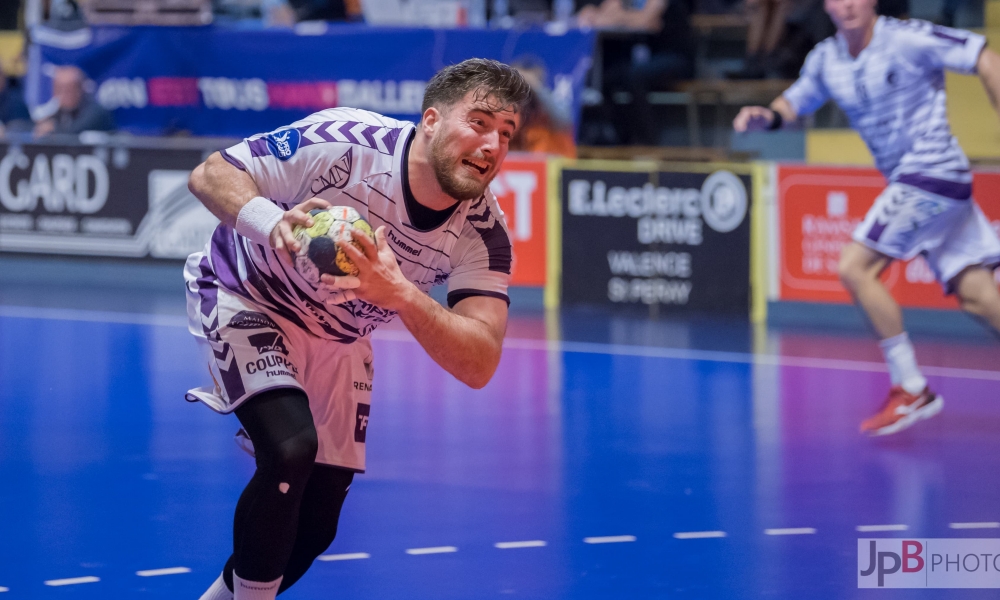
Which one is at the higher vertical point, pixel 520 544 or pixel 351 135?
pixel 351 135

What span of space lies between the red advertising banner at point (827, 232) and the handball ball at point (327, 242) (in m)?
7.80

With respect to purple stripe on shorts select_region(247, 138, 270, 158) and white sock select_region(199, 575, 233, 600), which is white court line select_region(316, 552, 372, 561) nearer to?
white sock select_region(199, 575, 233, 600)

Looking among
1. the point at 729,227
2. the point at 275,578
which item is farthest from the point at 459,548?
the point at 729,227

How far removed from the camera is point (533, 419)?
801cm

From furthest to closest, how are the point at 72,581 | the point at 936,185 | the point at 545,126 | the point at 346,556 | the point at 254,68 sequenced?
1. the point at 254,68
2. the point at 545,126
3. the point at 936,185
4. the point at 346,556
5. the point at 72,581

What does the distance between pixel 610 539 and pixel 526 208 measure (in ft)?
22.4

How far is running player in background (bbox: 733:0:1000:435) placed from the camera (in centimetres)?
747

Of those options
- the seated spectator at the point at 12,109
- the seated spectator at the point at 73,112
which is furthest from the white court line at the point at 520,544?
the seated spectator at the point at 12,109

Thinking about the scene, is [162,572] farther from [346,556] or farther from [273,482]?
[273,482]

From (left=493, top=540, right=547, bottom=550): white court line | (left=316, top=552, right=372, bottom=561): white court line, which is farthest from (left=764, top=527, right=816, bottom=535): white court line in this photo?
(left=316, top=552, right=372, bottom=561): white court line

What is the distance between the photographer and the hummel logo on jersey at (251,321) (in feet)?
13.8

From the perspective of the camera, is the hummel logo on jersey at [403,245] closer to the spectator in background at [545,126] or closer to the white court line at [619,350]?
the white court line at [619,350]

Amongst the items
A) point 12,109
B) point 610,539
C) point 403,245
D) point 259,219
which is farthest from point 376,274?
point 12,109

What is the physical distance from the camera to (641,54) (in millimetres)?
14234
